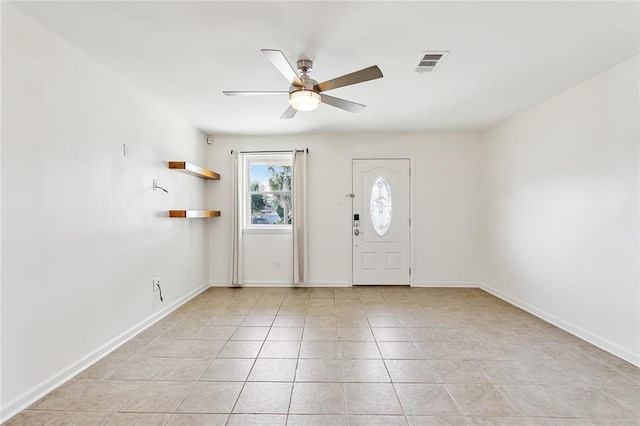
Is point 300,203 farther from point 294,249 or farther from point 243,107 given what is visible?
point 243,107

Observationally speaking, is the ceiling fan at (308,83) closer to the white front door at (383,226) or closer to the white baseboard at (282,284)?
the white front door at (383,226)

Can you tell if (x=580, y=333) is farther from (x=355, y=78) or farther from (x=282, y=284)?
(x=282, y=284)

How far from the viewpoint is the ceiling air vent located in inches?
94.1

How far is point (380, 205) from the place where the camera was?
4.98 meters

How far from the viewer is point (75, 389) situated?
211cm

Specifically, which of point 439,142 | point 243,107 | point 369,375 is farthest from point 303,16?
point 439,142

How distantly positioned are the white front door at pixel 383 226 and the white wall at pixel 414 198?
133mm

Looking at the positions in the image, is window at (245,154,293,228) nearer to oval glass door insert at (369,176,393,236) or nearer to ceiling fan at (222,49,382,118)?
oval glass door insert at (369,176,393,236)

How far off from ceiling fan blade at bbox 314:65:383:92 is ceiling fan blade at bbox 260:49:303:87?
20cm

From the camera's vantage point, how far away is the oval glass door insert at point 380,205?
498cm

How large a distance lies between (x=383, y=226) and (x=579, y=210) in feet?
8.25

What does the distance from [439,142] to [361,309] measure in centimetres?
295

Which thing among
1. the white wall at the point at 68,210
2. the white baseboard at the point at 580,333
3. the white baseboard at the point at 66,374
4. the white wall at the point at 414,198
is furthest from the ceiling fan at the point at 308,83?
the white baseboard at the point at 580,333

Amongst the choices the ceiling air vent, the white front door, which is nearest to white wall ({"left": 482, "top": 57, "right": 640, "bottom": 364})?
the white front door
